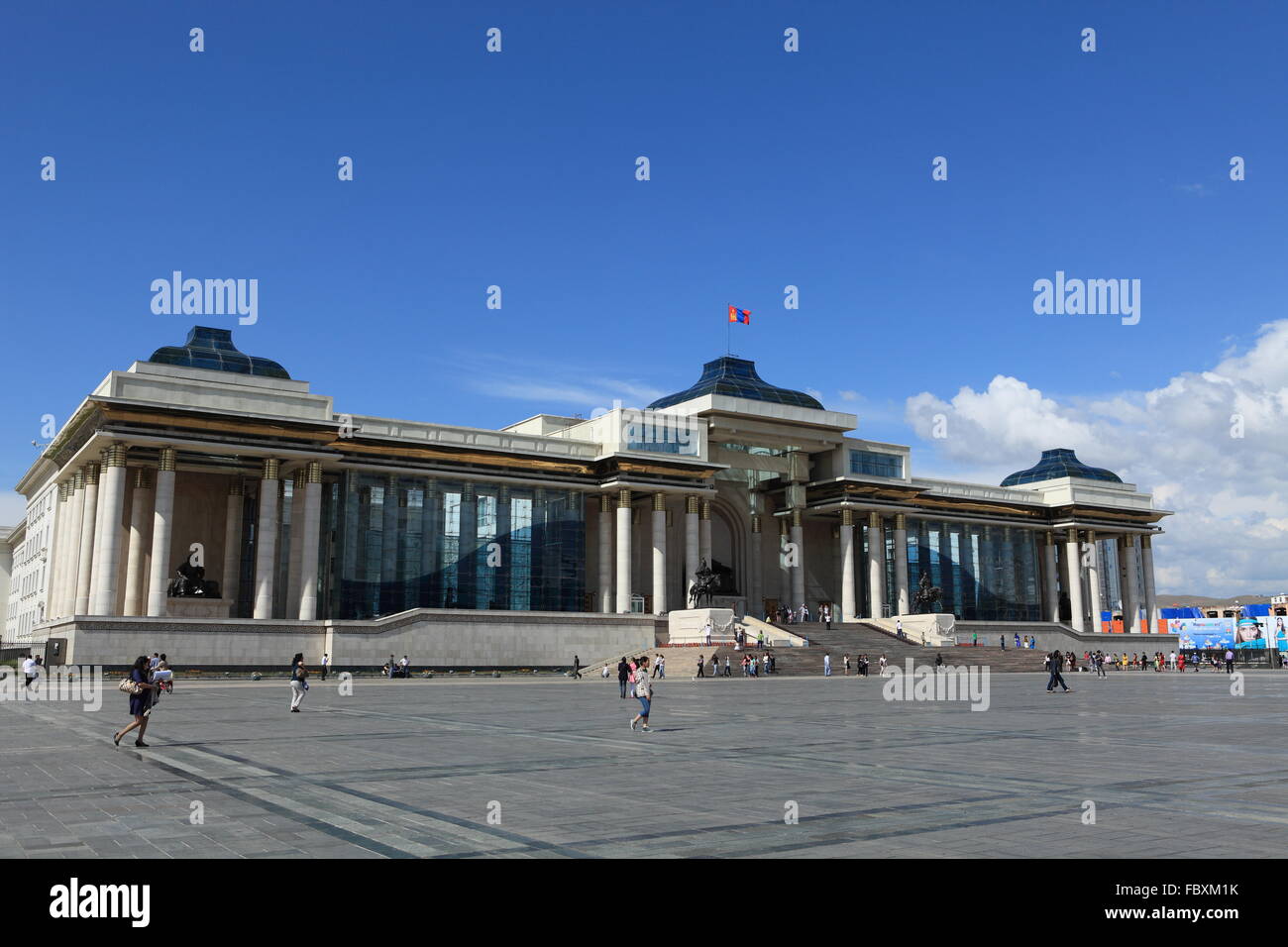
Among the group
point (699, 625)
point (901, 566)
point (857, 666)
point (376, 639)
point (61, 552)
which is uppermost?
point (901, 566)

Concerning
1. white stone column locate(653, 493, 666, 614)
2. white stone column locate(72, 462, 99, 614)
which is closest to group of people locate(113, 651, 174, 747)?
white stone column locate(72, 462, 99, 614)

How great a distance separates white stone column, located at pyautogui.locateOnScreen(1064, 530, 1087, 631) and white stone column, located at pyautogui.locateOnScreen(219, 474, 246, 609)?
6319 centimetres

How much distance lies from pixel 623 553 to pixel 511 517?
7240 millimetres

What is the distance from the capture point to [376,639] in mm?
57031

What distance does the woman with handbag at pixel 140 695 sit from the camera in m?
18.3

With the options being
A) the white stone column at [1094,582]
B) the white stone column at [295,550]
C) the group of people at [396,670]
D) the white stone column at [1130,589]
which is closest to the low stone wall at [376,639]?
the group of people at [396,670]

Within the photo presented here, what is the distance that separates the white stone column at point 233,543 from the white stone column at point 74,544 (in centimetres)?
748

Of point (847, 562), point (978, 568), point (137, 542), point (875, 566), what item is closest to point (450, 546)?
point (137, 542)

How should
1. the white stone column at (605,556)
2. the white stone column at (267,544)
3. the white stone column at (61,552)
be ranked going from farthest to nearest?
the white stone column at (605,556) < the white stone column at (61,552) < the white stone column at (267,544)

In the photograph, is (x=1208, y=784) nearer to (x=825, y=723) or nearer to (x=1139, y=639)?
(x=825, y=723)

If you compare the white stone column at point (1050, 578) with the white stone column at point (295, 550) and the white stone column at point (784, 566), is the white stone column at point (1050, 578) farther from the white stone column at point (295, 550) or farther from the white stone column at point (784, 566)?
A: the white stone column at point (295, 550)

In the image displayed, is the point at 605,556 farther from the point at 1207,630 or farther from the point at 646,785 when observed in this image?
the point at 1207,630

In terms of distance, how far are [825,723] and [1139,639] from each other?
71.0 m
